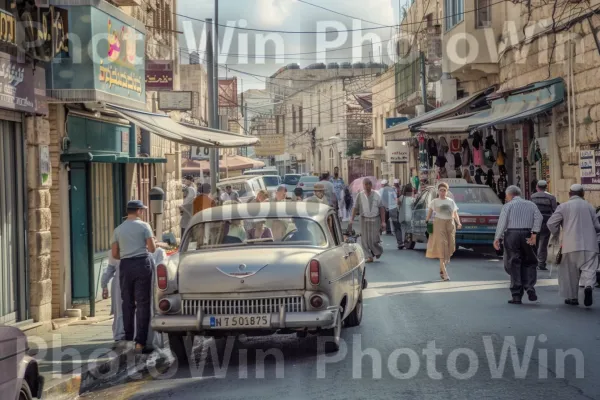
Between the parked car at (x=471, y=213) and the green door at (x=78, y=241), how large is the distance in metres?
9.22

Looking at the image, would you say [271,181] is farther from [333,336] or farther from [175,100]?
[333,336]

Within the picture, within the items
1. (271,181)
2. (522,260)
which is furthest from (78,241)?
(271,181)

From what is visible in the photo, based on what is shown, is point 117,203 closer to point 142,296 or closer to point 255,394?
point 142,296

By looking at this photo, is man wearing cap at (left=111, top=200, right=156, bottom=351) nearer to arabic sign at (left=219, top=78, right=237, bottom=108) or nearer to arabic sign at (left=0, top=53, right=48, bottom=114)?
arabic sign at (left=0, top=53, right=48, bottom=114)

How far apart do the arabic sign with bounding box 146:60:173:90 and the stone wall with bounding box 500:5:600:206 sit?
8.09 metres

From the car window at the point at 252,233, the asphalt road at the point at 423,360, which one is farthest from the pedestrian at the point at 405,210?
the car window at the point at 252,233

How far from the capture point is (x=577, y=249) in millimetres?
13836

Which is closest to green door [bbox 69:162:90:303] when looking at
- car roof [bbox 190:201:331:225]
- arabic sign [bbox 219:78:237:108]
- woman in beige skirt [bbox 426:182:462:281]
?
car roof [bbox 190:201:331:225]

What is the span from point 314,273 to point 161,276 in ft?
5.22

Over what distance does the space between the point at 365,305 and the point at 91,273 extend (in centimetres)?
420

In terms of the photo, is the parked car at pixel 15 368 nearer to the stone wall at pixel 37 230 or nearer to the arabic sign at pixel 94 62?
the stone wall at pixel 37 230

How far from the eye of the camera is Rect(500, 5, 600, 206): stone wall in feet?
65.8

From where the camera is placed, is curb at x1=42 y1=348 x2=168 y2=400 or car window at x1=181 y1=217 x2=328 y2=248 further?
car window at x1=181 y1=217 x2=328 y2=248

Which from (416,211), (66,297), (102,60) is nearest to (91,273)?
(66,297)
